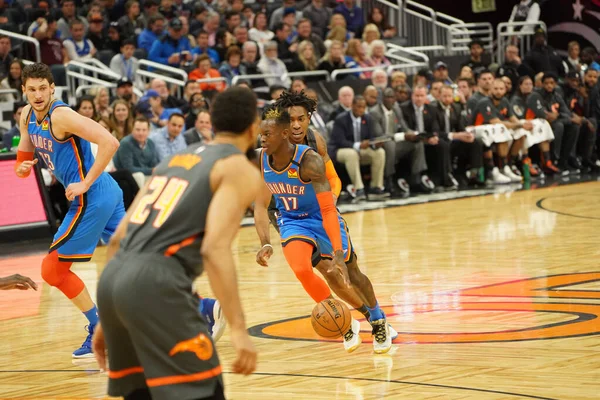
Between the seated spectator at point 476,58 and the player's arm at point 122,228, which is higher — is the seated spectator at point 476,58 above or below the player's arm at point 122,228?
below

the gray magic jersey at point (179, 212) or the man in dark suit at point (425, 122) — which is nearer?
the gray magic jersey at point (179, 212)

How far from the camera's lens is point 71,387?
620 centimetres

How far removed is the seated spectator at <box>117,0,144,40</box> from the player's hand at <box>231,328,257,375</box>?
14.8 m

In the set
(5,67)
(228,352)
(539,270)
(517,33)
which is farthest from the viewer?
(517,33)

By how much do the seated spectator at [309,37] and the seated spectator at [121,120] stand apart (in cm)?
550

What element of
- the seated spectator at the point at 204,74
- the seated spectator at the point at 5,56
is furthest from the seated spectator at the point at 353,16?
the seated spectator at the point at 5,56

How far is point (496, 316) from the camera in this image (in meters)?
7.78

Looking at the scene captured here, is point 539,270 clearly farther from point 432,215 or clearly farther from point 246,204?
point 246,204

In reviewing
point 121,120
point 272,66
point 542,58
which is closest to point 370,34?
point 272,66

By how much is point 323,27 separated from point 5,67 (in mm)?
6779

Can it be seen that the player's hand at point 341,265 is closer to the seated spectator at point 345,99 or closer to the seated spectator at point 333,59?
the seated spectator at point 345,99

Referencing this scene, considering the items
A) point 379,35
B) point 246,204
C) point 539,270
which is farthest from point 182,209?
point 379,35

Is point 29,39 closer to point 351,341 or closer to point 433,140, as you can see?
point 433,140

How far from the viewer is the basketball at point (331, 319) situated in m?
6.77
